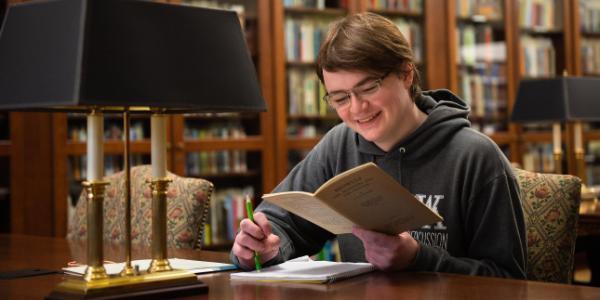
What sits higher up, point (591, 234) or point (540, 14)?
point (540, 14)

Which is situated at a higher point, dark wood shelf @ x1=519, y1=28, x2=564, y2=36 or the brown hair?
dark wood shelf @ x1=519, y1=28, x2=564, y2=36

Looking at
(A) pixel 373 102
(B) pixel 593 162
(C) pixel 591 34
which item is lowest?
(B) pixel 593 162

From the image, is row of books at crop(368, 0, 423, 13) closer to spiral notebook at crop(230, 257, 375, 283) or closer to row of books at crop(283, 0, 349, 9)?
row of books at crop(283, 0, 349, 9)

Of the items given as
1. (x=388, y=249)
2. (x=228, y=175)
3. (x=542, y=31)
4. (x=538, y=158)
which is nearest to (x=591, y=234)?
(x=388, y=249)

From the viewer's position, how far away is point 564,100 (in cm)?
389

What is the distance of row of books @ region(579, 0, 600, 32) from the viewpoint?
609 centimetres

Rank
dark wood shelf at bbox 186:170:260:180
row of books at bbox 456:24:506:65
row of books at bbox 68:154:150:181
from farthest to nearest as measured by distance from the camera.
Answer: row of books at bbox 456:24:506:65, dark wood shelf at bbox 186:170:260:180, row of books at bbox 68:154:150:181

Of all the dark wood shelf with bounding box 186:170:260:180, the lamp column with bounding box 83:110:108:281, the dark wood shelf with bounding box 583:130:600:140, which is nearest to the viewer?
the lamp column with bounding box 83:110:108:281

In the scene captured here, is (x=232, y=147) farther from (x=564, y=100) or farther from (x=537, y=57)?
(x=537, y=57)

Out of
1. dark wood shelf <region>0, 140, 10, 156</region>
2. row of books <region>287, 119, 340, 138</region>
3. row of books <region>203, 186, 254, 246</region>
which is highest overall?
row of books <region>287, 119, 340, 138</region>

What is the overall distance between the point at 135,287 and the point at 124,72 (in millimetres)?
357

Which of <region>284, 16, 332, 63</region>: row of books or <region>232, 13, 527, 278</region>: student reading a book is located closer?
<region>232, 13, 527, 278</region>: student reading a book

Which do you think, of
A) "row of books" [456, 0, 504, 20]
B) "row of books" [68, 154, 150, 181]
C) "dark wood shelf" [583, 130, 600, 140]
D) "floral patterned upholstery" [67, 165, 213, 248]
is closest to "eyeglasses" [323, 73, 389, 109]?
"floral patterned upholstery" [67, 165, 213, 248]

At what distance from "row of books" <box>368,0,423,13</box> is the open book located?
358 cm
